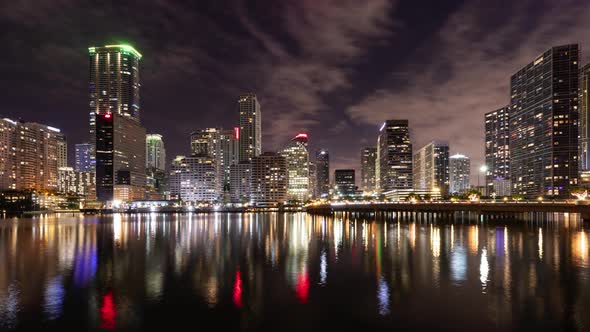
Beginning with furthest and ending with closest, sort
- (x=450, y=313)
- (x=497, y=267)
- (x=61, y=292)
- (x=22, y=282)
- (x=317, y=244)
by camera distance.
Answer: (x=317, y=244)
(x=497, y=267)
(x=22, y=282)
(x=61, y=292)
(x=450, y=313)

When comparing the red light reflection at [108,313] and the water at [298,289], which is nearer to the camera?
the red light reflection at [108,313]

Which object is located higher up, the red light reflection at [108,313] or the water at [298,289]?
the red light reflection at [108,313]

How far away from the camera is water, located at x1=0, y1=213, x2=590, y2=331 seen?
2417 centimetres

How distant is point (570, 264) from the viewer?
137 feet

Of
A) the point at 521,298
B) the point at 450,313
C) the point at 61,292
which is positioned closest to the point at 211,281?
the point at 61,292

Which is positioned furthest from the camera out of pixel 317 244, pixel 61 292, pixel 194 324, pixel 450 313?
pixel 317 244

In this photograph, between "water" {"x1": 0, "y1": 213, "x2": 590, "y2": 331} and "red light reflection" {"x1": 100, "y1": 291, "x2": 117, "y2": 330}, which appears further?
"water" {"x1": 0, "y1": 213, "x2": 590, "y2": 331}

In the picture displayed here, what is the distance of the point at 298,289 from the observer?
1259 inches

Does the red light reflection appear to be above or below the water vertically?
above

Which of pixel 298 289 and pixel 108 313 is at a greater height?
pixel 108 313

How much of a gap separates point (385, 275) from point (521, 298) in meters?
11.2

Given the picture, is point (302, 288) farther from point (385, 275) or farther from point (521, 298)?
point (521, 298)

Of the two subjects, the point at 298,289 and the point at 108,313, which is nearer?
the point at 108,313

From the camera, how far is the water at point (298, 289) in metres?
24.2
